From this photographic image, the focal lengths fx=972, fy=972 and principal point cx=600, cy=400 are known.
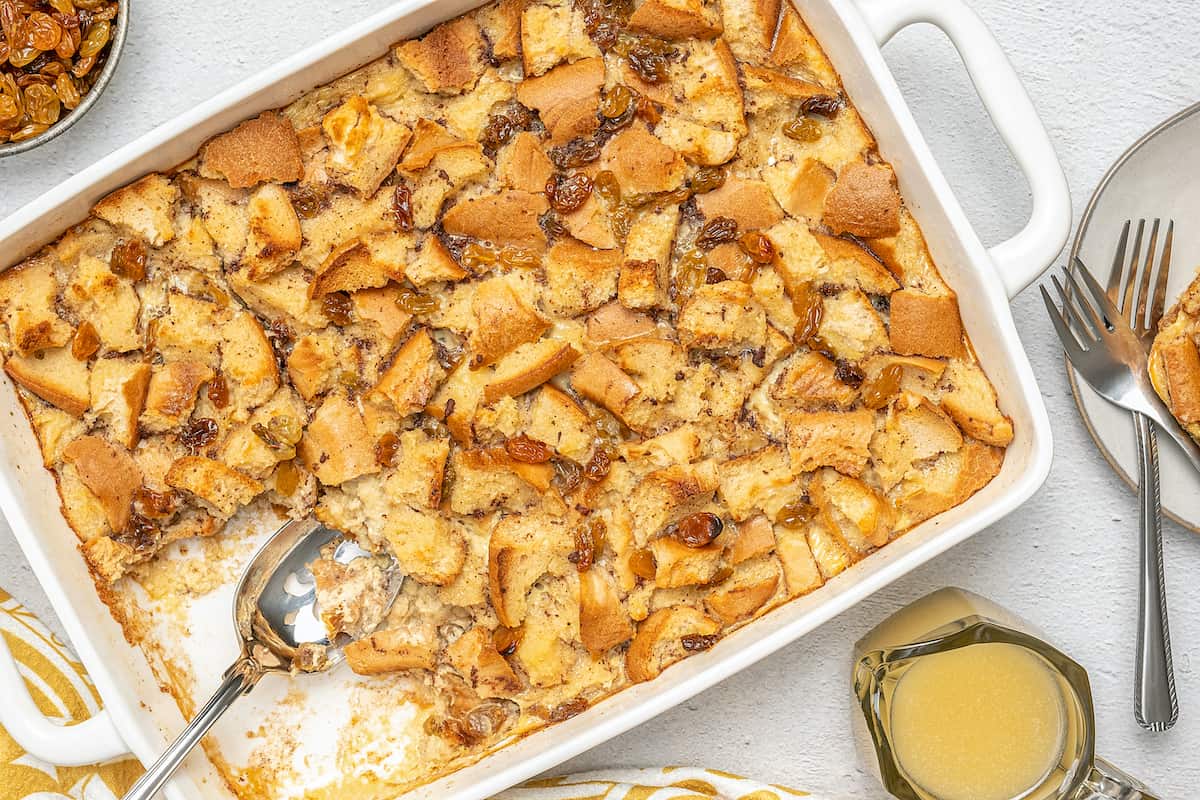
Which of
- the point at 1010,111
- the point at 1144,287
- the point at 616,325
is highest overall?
the point at 1010,111

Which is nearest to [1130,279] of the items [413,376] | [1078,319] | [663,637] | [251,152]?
[1078,319]

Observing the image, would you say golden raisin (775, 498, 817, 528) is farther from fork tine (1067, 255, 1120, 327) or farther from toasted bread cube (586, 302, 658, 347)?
fork tine (1067, 255, 1120, 327)

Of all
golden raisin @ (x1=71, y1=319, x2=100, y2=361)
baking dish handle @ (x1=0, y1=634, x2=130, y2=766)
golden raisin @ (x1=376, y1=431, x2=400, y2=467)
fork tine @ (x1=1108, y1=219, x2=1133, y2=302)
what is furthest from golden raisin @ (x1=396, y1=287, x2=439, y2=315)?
fork tine @ (x1=1108, y1=219, x2=1133, y2=302)

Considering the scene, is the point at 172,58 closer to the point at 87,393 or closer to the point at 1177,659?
the point at 87,393

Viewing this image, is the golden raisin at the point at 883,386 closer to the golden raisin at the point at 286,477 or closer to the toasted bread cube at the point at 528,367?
the toasted bread cube at the point at 528,367

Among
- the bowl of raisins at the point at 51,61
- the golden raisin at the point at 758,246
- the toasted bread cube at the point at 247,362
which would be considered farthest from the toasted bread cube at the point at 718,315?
the bowl of raisins at the point at 51,61

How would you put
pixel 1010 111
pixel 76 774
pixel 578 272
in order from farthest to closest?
pixel 76 774, pixel 578 272, pixel 1010 111

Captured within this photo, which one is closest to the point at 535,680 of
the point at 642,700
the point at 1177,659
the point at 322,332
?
the point at 642,700

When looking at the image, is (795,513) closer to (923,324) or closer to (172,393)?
(923,324)
